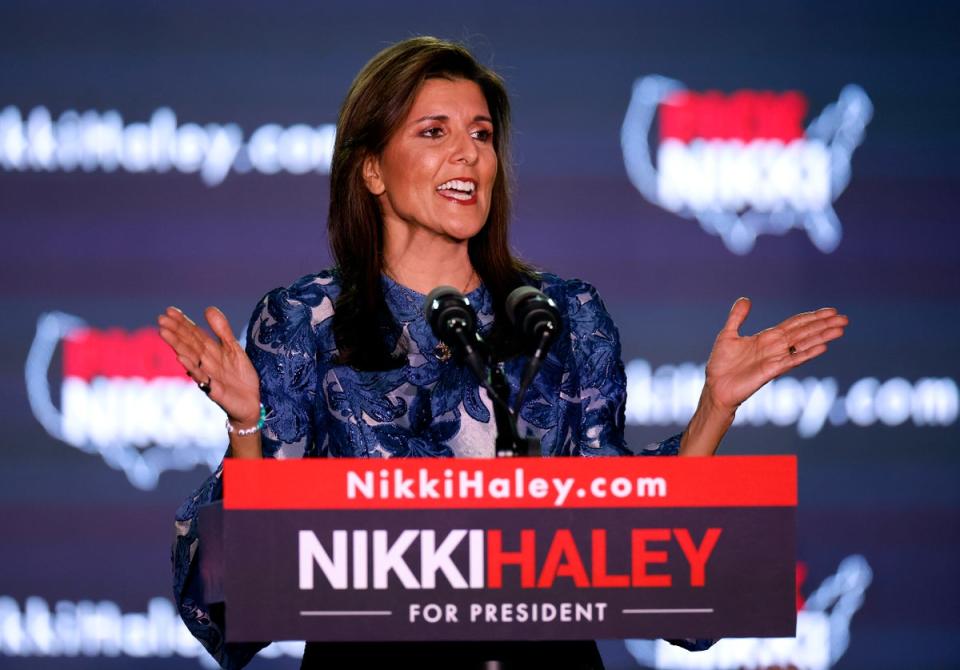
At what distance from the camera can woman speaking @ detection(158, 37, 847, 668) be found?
1.97 m

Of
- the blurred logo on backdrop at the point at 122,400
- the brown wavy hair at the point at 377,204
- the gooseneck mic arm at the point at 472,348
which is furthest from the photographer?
the blurred logo on backdrop at the point at 122,400

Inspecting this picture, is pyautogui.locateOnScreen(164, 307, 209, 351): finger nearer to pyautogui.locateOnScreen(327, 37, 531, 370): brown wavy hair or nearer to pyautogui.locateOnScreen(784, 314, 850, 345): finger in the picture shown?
pyautogui.locateOnScreen(327, 37, 531, 370): brown wavy hair

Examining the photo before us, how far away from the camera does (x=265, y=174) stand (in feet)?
12.5

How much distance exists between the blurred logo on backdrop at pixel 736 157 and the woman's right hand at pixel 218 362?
2.22 metres

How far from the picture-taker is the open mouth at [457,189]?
7.18 feet

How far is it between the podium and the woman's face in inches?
32.7

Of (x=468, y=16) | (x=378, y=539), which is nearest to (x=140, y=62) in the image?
(x=468, y=16)

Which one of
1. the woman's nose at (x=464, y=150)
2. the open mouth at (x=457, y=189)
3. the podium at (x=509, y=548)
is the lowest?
the podium at (x=509, y=548)

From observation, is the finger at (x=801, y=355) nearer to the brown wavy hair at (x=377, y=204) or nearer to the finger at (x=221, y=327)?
the brown wavy hair at (x=377, y=204)

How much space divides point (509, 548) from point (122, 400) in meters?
2.58

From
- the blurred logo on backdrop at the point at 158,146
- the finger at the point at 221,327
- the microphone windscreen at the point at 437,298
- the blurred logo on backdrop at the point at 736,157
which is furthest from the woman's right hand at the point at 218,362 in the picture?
the blurred logo on backdrop at the point at 736,157

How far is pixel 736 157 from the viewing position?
3.80 metres

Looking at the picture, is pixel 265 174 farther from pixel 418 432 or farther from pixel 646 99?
pixel 418 432

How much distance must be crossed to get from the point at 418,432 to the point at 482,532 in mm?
671
